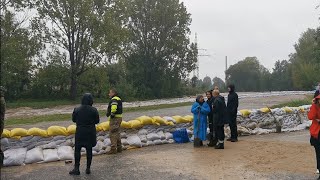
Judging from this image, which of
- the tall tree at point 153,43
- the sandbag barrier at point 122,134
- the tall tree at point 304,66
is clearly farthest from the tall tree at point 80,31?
the tall tree at point 304,66

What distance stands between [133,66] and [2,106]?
36001 mm

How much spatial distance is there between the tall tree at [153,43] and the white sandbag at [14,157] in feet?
112

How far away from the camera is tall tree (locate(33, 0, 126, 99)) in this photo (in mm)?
31969

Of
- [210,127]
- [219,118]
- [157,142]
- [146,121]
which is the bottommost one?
[157,142]

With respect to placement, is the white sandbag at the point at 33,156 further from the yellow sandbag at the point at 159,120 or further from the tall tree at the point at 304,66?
the tall tree at the point at 304,66

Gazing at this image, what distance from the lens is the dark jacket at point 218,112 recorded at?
9.84 meters

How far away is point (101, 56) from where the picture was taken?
34094 mm

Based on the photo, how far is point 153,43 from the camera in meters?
43.3

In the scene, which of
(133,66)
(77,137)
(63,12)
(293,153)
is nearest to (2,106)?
(77,137)

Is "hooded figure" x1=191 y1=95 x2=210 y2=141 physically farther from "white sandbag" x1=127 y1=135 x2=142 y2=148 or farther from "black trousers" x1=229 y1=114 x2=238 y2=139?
"white sandbag" x1=127 y1=135 x2=142 y2=148

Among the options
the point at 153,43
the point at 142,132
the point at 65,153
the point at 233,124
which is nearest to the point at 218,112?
the point at 233,124

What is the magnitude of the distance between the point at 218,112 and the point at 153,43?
34.0m

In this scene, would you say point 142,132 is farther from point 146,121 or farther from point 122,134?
point 122,134

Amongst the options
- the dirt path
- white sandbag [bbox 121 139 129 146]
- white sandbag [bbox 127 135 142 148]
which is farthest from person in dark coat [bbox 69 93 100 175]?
white sandbag [bbox 127 135 142 148]
